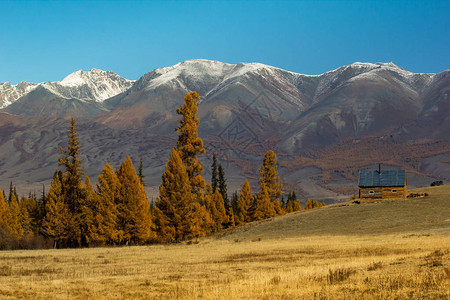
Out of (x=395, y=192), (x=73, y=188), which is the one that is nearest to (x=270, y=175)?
(x=395, y=192)

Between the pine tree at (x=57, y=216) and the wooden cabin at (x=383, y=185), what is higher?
the wooden cabin at (x=383, y=185)

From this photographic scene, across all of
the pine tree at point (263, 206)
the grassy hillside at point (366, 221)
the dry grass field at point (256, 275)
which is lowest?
the dry grass field at point (256, 275)

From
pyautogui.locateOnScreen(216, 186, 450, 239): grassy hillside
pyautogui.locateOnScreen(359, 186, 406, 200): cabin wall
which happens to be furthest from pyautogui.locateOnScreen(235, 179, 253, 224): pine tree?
pyautogui.locateOnScreen(216, 186, 450, 239): grassy hillside

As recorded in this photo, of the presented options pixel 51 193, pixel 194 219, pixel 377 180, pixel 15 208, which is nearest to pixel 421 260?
pixel 194 219

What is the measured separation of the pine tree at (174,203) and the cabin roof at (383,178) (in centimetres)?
3728

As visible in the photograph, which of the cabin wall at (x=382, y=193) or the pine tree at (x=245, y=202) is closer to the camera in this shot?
the cabin wall at (x=382, y=193)

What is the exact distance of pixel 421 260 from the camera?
24.3 m

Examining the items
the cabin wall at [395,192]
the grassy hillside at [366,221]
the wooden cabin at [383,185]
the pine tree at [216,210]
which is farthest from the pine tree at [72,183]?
the cabin wall at [395,192]

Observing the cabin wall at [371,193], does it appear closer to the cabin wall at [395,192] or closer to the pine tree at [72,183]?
the cabin wall at [395,192]

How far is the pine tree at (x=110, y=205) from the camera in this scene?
55188 millimetres

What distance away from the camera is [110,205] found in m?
55.5

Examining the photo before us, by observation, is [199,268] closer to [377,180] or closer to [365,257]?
[365,257]

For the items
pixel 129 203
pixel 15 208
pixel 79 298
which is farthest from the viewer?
pixel 15 208

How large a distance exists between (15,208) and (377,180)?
220 feet
